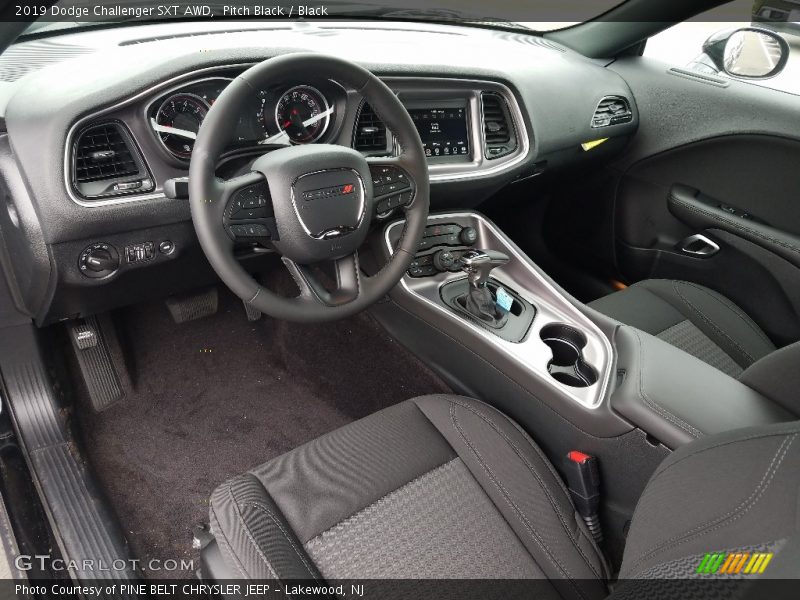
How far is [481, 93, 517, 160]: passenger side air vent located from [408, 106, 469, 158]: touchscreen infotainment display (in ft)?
0.26

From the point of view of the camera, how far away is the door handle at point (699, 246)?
2.20 m

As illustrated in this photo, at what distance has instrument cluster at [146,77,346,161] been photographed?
1380mm

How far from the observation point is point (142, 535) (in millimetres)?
1646

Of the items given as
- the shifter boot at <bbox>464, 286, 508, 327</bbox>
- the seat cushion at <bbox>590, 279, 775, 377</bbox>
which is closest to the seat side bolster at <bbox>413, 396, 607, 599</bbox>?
the shifter boot at <bbox>464, 286, 508, 327</bbox>

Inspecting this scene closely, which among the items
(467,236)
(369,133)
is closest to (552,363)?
(467,236)

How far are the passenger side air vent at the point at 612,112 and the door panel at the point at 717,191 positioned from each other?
61 mm

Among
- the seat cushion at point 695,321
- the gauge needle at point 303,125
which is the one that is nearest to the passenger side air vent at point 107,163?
the gauge needle at point 303,125

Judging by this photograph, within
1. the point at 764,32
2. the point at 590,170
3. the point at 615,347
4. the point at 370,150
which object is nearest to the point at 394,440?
the point at 615,347

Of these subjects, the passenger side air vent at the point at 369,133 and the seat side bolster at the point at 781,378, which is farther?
the passenger side air vent at the point at 369,133

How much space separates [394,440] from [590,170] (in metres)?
1.52

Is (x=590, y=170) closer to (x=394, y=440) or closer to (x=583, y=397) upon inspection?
(x=583, y=397)

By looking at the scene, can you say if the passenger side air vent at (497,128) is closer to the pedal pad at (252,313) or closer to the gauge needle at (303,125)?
the gauge needle at (303,125)

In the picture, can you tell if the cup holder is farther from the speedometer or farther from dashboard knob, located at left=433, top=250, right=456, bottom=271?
the speedometer

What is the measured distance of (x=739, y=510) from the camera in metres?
0.73
